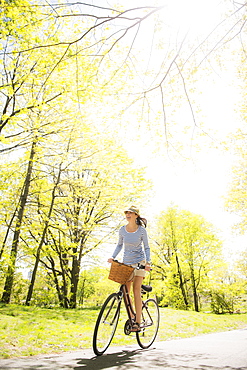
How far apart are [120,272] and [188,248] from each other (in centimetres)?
2038

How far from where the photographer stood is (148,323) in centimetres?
448

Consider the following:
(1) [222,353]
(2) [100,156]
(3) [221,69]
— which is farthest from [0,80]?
(1) [222,353]

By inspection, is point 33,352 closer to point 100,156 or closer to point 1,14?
point 1,14

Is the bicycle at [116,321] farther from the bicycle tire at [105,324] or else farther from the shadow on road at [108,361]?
the shadow on road at [108,361]

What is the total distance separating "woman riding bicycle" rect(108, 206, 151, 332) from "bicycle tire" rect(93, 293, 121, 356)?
0.37 m

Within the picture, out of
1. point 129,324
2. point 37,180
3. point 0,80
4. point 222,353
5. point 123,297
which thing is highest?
point 0,80

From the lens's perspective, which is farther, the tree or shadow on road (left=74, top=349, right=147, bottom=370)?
the tree

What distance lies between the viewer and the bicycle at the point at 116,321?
3.46 m

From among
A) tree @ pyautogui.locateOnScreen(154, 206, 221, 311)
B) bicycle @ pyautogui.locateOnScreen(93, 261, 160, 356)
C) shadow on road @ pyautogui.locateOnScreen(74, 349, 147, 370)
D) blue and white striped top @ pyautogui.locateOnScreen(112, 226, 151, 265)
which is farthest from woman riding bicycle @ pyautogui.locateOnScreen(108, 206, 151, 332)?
tree @ pyautogui.locateOnScreen(154, 206, 221, 311)

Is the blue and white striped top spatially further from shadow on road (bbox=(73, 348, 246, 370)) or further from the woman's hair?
shadow on road (bbox=(73, 348, 246, 370))

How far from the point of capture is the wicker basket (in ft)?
12.2

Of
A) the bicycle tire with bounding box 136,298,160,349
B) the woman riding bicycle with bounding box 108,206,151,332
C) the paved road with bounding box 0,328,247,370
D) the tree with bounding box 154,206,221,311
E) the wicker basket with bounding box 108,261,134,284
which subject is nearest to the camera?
the paved road with bounding box 0,328,247,370

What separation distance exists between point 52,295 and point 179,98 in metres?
9.61

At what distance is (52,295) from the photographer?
1141 cm
